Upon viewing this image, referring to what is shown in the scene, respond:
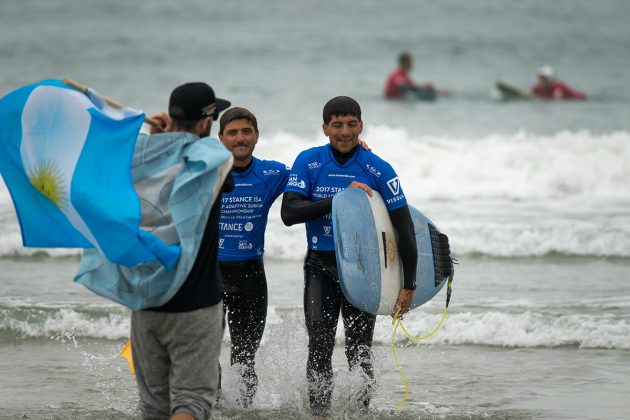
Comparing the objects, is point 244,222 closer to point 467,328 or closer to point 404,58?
point 467,328

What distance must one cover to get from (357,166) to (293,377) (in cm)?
146

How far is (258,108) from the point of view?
938 inches

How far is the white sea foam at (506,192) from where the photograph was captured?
37.2 ft

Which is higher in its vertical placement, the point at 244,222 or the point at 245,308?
the point at 244,222

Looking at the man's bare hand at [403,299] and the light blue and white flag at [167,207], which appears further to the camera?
the man's bare hand at [403,299]

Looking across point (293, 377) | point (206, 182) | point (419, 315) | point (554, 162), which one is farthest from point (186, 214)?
point (554, 162)

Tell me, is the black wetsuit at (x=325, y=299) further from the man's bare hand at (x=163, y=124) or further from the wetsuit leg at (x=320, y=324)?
the man's bare hand at (x=163, y=124)

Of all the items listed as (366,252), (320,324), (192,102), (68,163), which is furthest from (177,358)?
(366,252)

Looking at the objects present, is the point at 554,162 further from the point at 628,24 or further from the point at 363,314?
the point at 628,24

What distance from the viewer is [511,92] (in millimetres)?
26438

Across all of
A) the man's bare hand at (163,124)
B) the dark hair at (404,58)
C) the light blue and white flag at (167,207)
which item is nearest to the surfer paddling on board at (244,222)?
the man's bare hand at (163,124)

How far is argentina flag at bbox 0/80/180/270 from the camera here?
3863 mm

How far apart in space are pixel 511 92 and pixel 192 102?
23.3m

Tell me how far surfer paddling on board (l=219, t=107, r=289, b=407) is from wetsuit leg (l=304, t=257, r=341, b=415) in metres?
0.40
